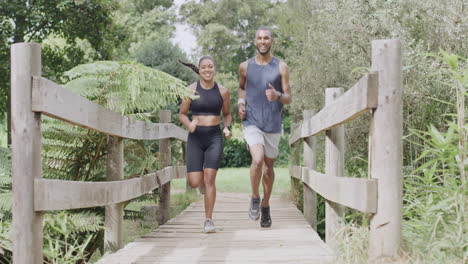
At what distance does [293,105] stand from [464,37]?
7.74m

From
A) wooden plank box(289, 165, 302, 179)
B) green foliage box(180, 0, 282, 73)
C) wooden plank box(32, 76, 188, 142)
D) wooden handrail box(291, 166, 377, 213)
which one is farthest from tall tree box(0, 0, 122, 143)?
green foliage box(180, 0, 282, 73)

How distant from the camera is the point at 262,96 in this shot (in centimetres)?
562

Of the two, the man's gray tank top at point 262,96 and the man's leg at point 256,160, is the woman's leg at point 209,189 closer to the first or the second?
the man's leg at point 256,160

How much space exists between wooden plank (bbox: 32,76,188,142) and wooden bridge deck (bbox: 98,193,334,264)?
93 centimetres

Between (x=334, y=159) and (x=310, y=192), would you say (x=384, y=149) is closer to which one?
(x=334, y=159)

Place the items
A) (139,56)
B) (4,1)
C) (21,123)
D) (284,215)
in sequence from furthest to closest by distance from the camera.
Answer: (139,56)
(4,1)
(284,215)
(21,123)

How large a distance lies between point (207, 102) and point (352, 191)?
8.02 feet

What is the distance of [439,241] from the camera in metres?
3.03

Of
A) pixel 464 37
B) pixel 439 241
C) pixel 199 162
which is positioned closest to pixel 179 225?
pixel 199 162

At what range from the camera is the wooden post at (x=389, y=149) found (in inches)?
122

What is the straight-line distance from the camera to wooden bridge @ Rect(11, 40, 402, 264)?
9.78ft

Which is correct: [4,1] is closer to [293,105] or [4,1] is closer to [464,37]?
[293,105]

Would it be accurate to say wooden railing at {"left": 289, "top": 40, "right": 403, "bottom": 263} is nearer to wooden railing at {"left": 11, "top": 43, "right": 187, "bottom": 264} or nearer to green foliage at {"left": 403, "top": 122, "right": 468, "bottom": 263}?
green foliage at {"left": 403, "top": 122, "right": 468, "bottom": 263}

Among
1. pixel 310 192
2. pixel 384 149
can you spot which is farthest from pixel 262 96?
pixel 384 149
